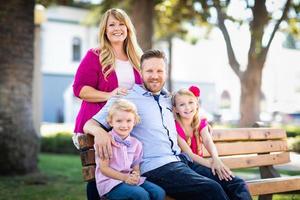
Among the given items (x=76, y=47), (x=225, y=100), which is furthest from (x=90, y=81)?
(x=225, y=100)

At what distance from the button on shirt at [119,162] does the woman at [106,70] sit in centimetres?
44

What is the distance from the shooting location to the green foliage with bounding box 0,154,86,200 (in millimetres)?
7418

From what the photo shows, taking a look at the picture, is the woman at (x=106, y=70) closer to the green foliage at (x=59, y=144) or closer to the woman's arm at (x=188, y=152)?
the woman's arm at (x=188, y=152)

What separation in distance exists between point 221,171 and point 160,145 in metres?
0.58

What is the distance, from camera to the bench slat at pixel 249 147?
555 centimetres

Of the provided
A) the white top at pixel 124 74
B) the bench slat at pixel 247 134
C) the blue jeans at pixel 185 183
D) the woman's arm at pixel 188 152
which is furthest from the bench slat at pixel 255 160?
the white top at pixel 124 74

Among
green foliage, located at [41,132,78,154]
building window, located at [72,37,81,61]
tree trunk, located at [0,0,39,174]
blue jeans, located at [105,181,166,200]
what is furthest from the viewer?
building window, located at [72,37,81,61]

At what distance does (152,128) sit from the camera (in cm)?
437

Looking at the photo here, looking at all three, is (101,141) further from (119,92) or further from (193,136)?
(193,136)

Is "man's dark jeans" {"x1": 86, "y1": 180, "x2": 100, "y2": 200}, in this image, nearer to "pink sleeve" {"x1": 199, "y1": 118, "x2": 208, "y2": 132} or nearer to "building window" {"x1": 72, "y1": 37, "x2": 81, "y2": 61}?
"pink sleeve" {"x1": 199, "y1": 118, "x2": 208, "y2": 132}

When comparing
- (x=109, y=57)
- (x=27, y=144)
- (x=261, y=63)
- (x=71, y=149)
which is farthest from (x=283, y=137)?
(x=261, y=63)

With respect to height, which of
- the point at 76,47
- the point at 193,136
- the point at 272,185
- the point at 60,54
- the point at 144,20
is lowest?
the point at 272,185

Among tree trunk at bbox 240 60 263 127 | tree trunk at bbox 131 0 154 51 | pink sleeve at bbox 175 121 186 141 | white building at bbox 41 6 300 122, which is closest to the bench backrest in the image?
pink sleeve at bbox 175 121 186 141

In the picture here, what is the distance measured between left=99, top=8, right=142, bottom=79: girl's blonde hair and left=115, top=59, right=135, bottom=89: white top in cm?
6
